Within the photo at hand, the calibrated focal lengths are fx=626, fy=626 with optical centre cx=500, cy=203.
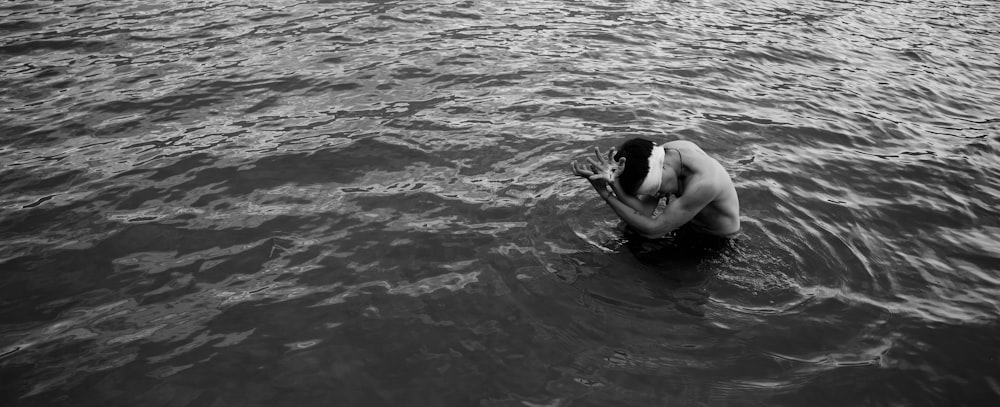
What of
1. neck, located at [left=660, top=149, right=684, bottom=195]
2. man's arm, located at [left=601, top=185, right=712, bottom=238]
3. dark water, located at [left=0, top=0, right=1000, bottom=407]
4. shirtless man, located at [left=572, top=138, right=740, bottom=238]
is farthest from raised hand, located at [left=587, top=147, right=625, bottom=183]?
dark water, located at [left=0, top=0, right=1000, bottom=407]

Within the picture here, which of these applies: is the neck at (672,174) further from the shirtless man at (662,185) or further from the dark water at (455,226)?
the dark water at (455,226)

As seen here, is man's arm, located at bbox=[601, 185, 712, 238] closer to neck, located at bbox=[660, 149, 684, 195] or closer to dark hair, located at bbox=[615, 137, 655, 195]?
neck, located at bbox=[660, 149, 684, 195]

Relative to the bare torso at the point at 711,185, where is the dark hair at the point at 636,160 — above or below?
above

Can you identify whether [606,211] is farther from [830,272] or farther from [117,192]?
[117,192]

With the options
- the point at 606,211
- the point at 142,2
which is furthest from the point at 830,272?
the point at 142,2

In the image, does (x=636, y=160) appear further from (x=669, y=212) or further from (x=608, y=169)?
(x=669, y=212)

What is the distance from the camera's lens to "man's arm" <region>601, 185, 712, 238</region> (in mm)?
6715

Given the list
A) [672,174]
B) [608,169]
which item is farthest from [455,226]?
[672,174]

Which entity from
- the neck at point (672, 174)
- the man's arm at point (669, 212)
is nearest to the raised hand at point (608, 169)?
the man's arm at point (669, 212)

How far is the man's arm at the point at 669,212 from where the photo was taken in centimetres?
671

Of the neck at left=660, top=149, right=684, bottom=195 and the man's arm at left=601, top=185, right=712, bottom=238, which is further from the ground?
the neck at left=660, top=149, right=684, bottom=195

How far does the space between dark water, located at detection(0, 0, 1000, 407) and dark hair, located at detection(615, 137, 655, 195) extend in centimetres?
104

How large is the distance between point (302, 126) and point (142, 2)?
8.74 metres

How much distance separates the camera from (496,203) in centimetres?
804
